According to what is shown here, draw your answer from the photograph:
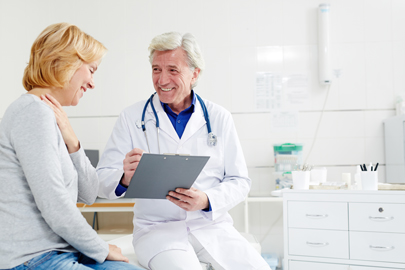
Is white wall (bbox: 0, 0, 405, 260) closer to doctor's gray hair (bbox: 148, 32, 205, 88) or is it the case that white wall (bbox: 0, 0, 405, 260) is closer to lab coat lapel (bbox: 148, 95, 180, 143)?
doctor's gray hair (bbox: 148, 32, 205, 88)

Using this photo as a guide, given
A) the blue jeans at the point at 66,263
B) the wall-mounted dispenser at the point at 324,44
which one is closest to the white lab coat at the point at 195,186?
the blue jeans at the point at 66,263

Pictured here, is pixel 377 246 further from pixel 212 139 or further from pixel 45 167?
pixel 45 167

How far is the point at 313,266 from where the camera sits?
2123 mm

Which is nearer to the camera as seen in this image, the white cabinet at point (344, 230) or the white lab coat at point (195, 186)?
the white lab coat at point (195, 186)

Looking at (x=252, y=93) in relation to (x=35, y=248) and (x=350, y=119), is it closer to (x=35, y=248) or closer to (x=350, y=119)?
(x=350, y=119)

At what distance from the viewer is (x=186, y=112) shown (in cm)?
182

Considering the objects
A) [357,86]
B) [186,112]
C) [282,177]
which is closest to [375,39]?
[357,86]

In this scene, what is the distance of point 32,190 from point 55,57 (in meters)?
0.40

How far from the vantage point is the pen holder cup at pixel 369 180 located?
2.08 m

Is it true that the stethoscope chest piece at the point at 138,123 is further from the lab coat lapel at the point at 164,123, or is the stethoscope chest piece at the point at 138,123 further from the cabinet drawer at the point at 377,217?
the cabinet drawer at the point at 377,217

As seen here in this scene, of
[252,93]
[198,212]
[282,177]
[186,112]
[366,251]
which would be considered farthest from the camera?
[252,93]

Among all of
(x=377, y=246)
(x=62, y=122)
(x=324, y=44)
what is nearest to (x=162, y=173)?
(x=62, y=122)

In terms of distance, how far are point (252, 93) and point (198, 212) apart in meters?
1.52

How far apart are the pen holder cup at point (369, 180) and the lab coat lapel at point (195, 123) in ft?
3.21
